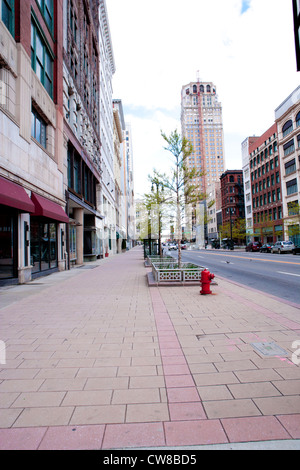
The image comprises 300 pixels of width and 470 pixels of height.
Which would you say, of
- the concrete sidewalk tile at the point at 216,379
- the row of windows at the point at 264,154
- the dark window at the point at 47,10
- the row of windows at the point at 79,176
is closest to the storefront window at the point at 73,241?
the row of windows at the point at 79,176

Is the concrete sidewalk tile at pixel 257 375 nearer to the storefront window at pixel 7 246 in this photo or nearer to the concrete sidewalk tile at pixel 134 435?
the concrete sidewalk tile at pixel 134 435

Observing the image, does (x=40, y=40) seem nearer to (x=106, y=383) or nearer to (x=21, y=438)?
(x=106, y=383)

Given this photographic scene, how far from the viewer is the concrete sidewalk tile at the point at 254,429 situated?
2312 millimetres

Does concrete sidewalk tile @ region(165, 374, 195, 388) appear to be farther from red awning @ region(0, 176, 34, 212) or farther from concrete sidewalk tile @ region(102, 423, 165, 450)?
red awning @ region(0, 176, 34, 212)

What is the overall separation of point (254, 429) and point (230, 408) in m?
0.33

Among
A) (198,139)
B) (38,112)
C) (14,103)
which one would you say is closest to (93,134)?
(38,112)

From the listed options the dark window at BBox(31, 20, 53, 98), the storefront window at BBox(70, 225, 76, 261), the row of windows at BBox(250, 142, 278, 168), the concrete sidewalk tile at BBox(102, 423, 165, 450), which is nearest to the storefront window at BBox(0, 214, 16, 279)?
the dark window at BBox(31, 20, 53, 98)

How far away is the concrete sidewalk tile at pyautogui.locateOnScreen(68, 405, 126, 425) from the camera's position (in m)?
2.56

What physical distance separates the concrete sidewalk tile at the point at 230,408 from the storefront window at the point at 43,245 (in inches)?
504

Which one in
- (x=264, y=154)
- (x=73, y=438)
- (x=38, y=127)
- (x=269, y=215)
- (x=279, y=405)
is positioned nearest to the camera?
(x=73, y=438)

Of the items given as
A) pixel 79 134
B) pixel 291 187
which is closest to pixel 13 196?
pixel 79 134

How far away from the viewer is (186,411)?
270 cm
